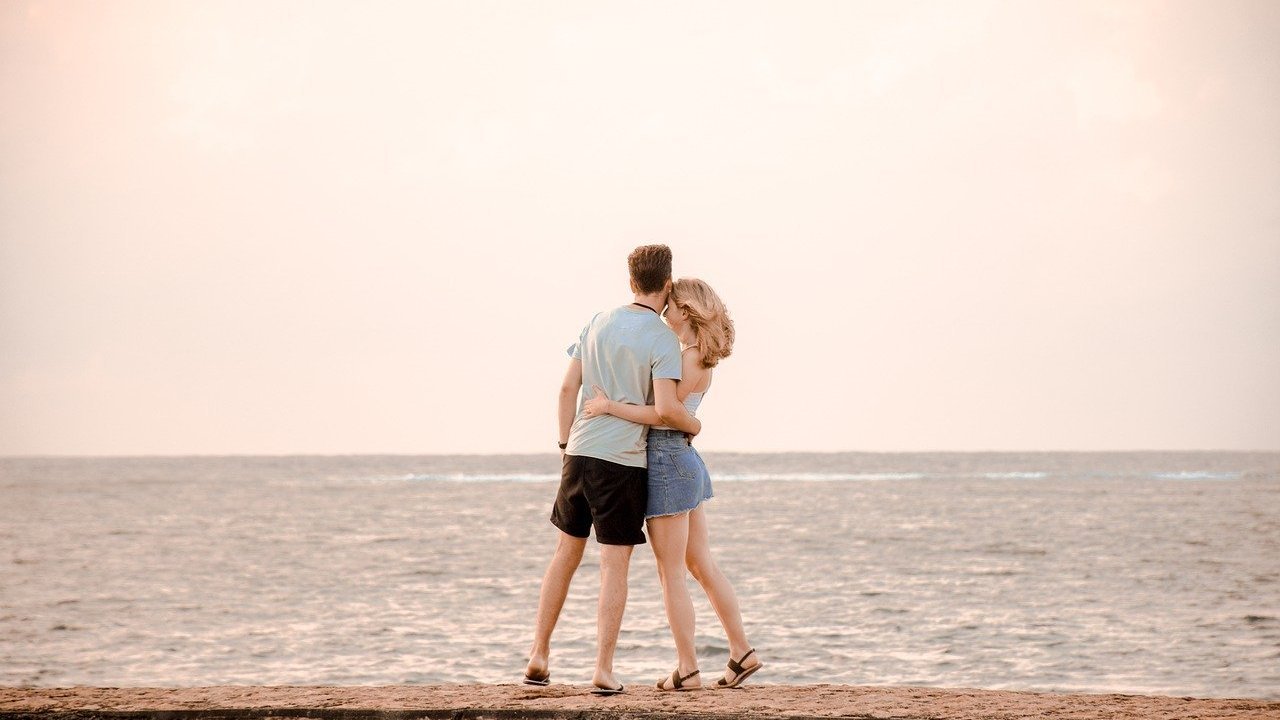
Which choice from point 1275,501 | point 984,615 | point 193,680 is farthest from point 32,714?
point 1275,501

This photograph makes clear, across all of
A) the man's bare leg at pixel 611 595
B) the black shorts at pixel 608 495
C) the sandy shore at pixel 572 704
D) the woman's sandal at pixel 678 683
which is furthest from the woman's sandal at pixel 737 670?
the black shorts at pixel 608 495

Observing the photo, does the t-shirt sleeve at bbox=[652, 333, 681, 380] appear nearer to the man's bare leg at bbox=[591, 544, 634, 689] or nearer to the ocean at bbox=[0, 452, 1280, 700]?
the man's bare leg at bbox=[591, 544, 634, 689]

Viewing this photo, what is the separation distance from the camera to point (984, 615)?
13289 millimetres

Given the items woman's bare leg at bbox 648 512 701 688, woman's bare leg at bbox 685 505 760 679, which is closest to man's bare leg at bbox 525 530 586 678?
woman's bare leg at bbox 648 512 701 688

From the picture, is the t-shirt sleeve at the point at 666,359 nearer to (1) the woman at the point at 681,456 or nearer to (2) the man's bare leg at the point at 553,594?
(1) the woman at the point at 681,456

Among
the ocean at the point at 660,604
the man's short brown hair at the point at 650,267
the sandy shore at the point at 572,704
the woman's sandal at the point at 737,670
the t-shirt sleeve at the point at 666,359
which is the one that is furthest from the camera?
the ocean at the point at 660,604

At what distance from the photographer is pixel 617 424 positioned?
17.6ft

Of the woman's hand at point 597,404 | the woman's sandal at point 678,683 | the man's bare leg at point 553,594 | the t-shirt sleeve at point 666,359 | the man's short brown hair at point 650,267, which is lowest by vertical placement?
Result: the woman's sandal at point 678,683

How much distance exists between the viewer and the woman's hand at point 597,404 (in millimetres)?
5324

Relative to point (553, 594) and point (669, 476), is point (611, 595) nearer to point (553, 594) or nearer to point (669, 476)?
point (553, 594)

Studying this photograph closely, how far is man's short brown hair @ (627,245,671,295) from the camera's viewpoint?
17.7 feet

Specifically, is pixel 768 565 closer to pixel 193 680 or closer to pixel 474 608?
pixel 474 608

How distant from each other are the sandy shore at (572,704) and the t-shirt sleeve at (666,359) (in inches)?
54.5

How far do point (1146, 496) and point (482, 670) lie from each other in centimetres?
4073
